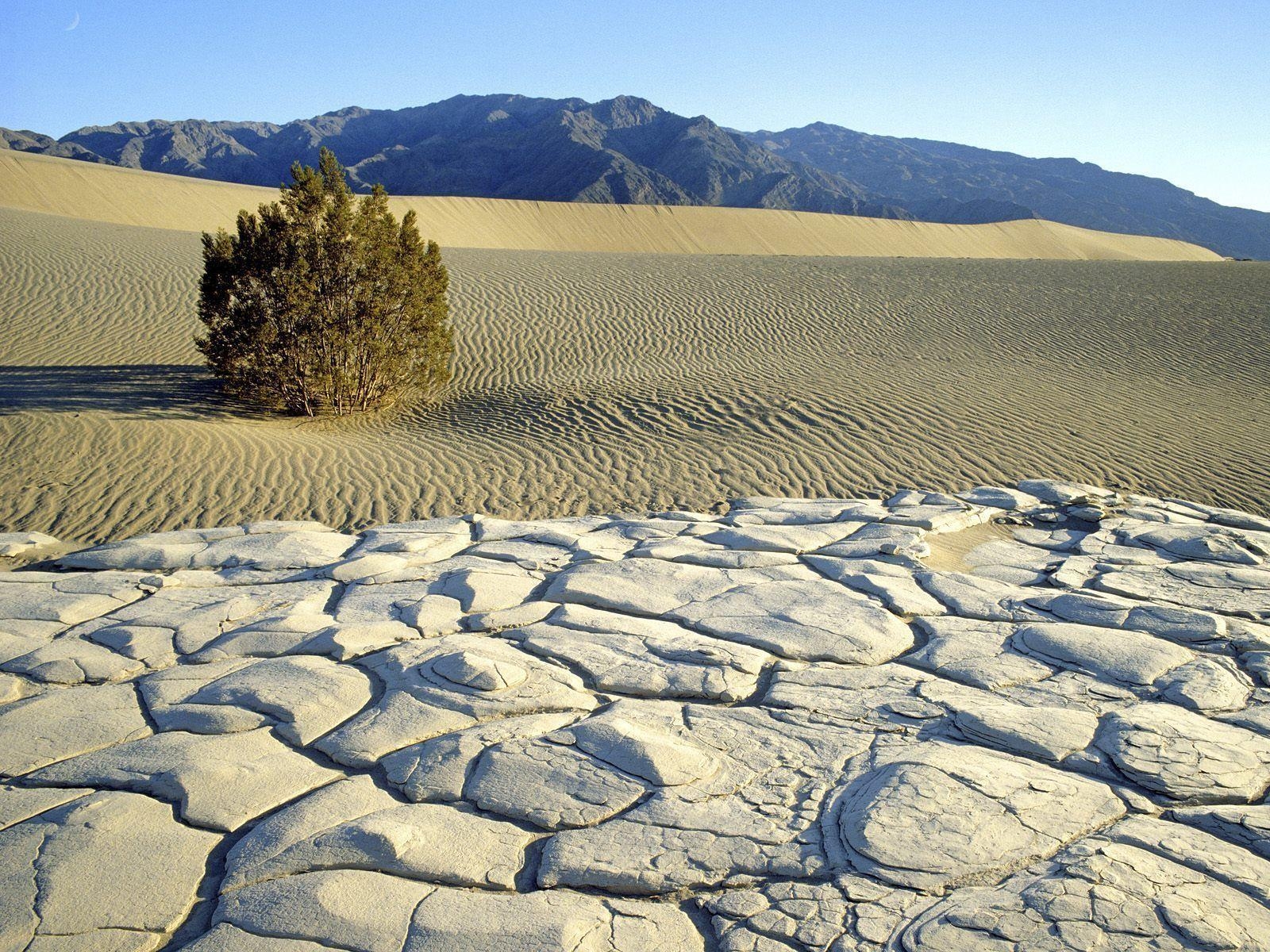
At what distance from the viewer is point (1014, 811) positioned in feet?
8.29

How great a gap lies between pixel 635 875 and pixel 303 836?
39.2 inches

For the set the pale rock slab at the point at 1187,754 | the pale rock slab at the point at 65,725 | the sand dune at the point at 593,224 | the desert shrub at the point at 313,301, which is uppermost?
the sand dune at the point at 593,224

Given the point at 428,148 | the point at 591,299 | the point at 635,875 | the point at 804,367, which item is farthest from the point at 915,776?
the point at 428,148

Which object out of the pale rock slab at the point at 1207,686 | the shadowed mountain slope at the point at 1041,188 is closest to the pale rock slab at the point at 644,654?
the pale rock slab at the point at 1207,686

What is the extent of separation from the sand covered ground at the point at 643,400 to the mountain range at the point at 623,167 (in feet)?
209

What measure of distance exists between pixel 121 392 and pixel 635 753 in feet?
29.6

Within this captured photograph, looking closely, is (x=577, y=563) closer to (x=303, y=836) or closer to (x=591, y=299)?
(x=303, y=836)

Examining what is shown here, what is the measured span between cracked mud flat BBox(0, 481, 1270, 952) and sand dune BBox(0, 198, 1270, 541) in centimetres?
283

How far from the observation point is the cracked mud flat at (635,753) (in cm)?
218

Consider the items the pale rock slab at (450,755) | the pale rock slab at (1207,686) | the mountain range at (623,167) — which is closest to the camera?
the pale rock slab at (450,755)

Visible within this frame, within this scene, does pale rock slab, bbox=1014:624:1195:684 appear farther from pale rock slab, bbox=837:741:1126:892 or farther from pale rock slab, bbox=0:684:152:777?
pale rock slab, bbox=0:684:152:777

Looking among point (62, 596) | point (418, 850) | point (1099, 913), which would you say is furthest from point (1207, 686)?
point (62, 596)

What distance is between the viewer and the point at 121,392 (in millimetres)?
9453

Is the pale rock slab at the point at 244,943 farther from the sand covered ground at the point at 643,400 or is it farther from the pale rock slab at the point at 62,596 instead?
the sand covered ground at the point at 643,400
